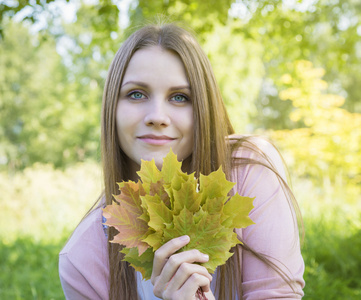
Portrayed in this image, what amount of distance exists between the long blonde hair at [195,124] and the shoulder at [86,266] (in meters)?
0.07

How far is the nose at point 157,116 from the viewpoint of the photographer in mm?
1604

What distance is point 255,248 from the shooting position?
1.64 metres

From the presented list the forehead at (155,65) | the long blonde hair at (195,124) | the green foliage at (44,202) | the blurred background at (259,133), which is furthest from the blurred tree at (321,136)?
the forehead at (155,65)

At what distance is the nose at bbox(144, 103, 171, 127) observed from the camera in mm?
1604

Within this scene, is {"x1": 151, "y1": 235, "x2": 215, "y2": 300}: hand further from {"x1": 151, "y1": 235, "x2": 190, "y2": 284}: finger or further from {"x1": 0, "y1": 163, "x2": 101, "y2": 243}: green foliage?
{"x1": 0, "y1": 163, "x2": 101, "y2": 243}: green foliage

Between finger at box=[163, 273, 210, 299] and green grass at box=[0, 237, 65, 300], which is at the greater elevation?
finger at box=[163, 273, 210, 299]

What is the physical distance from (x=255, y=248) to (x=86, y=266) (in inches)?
32.1

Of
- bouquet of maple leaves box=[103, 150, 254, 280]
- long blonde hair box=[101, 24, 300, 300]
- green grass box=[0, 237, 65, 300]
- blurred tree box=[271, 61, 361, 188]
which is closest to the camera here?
bouquet of maple leaves box=[103, 150, 254, 280]

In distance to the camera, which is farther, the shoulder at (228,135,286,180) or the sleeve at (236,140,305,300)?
the shoulder at (228,135,286,180)

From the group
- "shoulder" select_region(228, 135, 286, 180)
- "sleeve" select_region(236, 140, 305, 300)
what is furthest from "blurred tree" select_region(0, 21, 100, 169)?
"sleeve" select_region(236, 140, 305, 300)

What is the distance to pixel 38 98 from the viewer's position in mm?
21734

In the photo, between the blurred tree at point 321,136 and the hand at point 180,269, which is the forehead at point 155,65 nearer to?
the hand at point 180,269

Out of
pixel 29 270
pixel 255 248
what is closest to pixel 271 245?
pixel 255 248

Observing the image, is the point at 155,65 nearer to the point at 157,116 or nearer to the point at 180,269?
the point at 157,116
